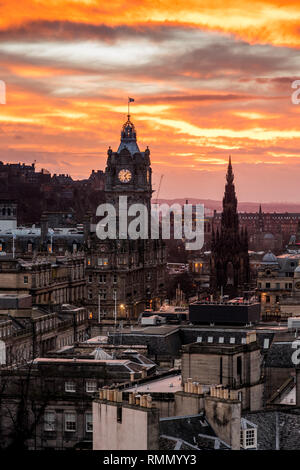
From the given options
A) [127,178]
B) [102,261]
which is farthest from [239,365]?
[127,178]

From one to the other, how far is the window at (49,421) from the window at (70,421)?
2.18 ft

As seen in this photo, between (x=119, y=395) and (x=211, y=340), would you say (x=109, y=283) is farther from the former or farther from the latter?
(x=119, y=395)

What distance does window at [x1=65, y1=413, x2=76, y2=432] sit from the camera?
5631 centimetres

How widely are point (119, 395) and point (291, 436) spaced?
7.60 metres

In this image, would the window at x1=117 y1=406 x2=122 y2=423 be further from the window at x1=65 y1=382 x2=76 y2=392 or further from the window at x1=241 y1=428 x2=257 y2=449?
the window at x1=65 y1=382 x2=76 y2=392

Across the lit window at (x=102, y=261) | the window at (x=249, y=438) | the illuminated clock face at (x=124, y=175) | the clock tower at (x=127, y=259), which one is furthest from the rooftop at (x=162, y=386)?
the illuminated clock face at (x=124, y=175)

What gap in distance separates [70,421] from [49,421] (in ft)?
3.49

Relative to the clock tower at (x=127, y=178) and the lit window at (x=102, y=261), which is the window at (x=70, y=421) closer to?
the lit window at (x=102, y=261)

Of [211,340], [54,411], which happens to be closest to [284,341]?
[211,340]

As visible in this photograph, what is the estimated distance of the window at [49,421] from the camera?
56250 mm

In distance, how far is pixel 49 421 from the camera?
5656 centimetres

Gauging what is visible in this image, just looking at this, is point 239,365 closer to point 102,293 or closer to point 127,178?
point 102,293

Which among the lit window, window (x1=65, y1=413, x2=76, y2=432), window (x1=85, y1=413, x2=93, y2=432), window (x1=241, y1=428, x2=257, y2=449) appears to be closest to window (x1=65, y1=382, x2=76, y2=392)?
window (x1=65, y1=413, x2=76, y2=432)

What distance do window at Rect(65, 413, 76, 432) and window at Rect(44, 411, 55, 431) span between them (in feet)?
2.18
